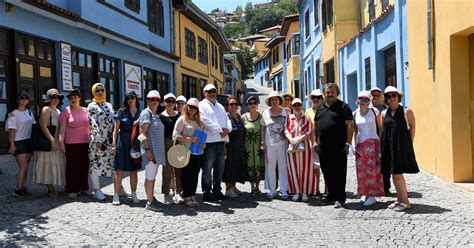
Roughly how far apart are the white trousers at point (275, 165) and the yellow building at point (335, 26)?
34.4 ft

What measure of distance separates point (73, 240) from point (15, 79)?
7155mm

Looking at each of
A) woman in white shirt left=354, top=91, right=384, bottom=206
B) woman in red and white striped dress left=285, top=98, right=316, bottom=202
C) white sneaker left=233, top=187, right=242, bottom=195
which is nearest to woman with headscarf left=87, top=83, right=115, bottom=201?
white sneaker left=233, top=187, right=242, bottom=195

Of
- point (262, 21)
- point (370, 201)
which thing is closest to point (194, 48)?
point (370, 201)

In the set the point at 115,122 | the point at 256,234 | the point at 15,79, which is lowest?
the point at 256,234

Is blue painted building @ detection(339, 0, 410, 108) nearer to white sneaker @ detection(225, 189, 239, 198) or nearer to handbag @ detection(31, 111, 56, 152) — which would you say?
white sneaker @ detection(225, 189, 239, 198)

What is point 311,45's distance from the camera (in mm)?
23844

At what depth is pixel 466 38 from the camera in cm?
828

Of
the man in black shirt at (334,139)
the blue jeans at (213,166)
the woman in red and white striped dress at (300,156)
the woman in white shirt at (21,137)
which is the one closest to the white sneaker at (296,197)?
the woman in red and white striped dress at (300,156)

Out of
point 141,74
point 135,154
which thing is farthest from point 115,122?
point 141,74

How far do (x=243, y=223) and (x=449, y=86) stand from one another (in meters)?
4.55

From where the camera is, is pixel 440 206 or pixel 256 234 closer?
pixel 256 234

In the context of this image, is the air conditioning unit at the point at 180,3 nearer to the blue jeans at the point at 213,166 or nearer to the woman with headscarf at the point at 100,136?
the woman with headscarf at the point at 100,136

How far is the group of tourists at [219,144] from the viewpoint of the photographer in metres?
6.92

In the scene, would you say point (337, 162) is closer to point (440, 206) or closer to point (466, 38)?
point (440, 206)
